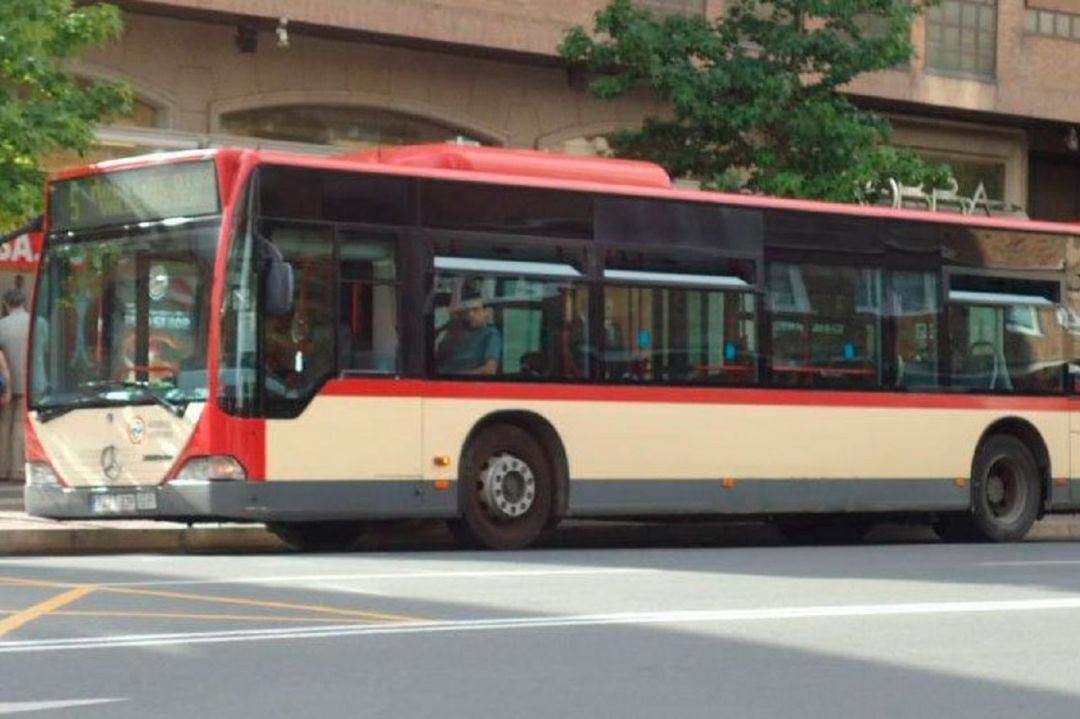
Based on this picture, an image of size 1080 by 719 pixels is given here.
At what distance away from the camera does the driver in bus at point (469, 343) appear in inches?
745

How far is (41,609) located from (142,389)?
6.12 meters

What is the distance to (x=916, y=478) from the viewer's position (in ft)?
73.2

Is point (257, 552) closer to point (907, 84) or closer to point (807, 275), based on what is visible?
point (807, 275)

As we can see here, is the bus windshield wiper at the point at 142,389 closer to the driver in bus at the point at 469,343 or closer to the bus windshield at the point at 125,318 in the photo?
the bus windshield at the point at 125,318

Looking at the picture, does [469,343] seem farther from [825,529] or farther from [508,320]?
[825,529]

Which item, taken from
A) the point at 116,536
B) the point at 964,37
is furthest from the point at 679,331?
the point at 964,37

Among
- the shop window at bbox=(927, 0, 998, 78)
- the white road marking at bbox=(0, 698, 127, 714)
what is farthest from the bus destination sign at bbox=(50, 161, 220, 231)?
the shop window at bbox=(927, 0, 998, 78)

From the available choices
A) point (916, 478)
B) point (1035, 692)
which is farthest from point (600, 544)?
point (1035, 692)

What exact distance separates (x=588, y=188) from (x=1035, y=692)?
415 inches

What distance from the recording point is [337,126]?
29.0 metres

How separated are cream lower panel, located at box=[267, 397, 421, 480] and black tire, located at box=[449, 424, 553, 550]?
58cm

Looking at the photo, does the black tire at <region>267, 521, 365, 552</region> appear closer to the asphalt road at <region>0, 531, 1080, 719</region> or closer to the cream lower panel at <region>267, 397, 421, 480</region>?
the cream lower panel at <region>267, 397, 421, 480</region>

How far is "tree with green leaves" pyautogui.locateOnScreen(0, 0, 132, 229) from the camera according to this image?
20703mm

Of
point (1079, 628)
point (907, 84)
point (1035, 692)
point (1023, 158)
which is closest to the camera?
point (1035, 692)
